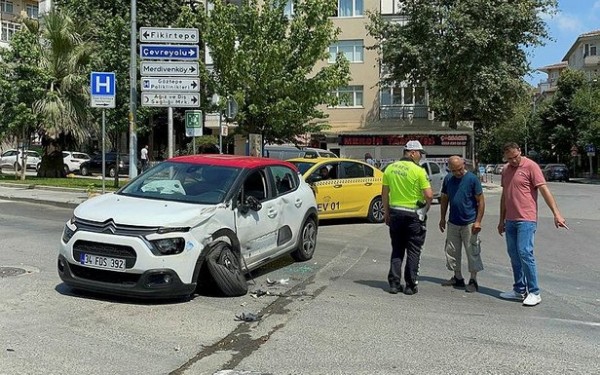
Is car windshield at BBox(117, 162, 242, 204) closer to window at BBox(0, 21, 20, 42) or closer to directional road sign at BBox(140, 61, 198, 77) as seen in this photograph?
directional road sign at BBox(140, 61, 198, 77)

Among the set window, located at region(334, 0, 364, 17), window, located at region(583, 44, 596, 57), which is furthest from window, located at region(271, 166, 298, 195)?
window, located at region(583, 44, 596, 57)

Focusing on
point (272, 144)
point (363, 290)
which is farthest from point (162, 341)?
point (272, 144)

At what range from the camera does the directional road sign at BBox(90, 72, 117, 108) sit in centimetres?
1655

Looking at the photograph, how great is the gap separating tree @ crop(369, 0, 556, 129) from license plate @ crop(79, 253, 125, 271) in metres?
28.3

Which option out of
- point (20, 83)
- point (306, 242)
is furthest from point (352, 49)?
point (306, 242)

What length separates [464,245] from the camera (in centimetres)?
767

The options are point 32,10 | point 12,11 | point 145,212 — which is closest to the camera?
point 145,212

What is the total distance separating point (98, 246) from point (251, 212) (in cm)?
200

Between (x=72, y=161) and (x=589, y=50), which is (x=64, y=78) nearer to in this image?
(x=72, y=161)

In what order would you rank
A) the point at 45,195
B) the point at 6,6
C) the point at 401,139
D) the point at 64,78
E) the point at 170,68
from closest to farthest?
the point at 170,68 → the point at 45,195 → the point at 64,78 → the point at 401,139 → the point at 6,6

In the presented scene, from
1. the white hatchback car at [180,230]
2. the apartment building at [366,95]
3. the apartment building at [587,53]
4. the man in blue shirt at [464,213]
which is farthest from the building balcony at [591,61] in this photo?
the white hatchback car at [180,230]

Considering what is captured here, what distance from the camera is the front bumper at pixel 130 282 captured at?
628 cm

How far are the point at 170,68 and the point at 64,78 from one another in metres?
11.8

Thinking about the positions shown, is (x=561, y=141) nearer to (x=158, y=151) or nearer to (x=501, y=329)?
(x=158, y=151)
